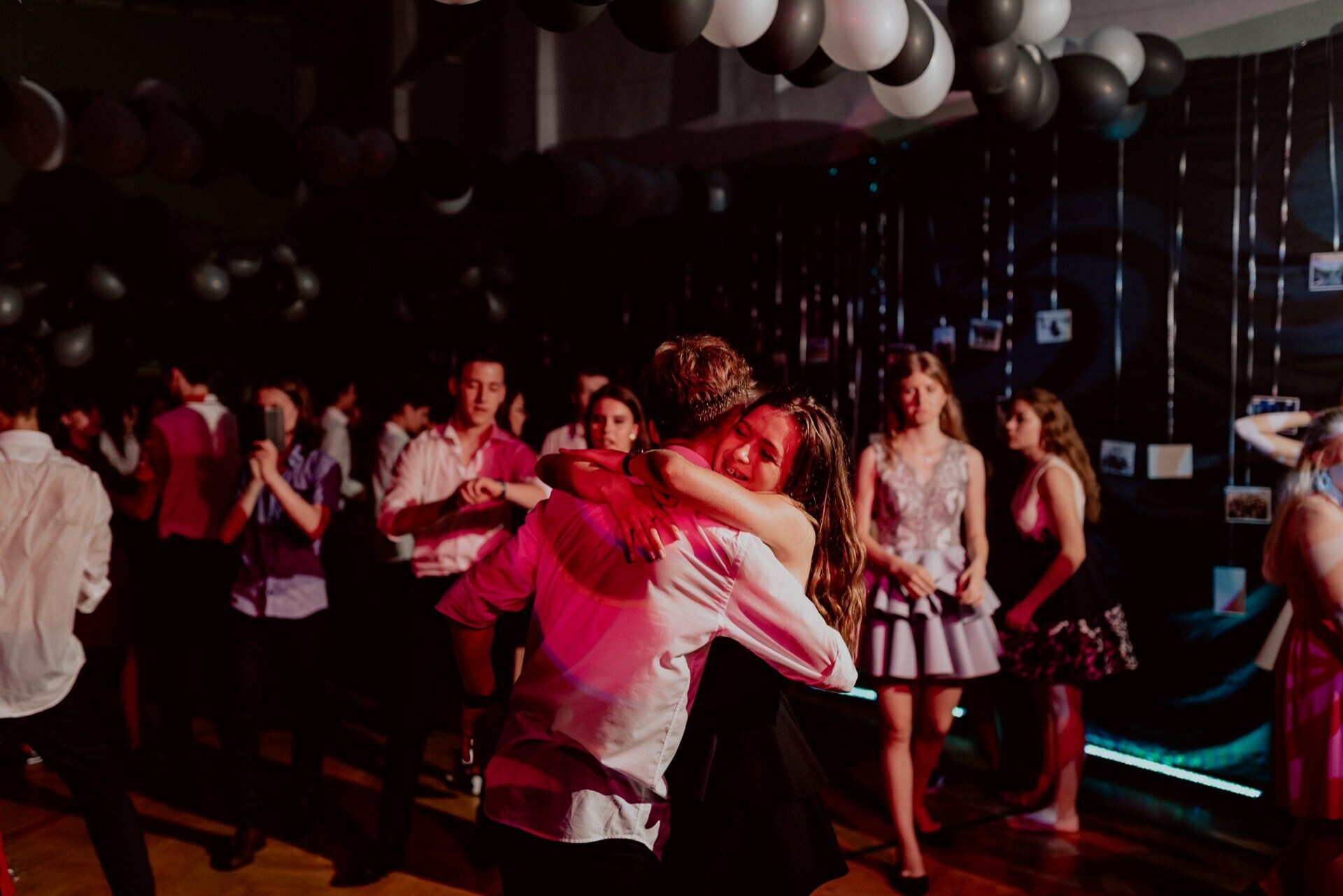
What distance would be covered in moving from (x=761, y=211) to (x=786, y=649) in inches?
173

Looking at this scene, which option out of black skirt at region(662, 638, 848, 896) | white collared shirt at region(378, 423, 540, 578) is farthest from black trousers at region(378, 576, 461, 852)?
black skirt at region(662, 638, 848, 896)

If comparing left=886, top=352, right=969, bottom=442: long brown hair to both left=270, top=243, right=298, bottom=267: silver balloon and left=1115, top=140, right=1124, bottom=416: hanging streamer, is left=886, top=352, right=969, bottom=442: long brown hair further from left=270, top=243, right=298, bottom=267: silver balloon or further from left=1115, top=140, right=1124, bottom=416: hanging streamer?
left=270, top=243, right=298, bottom=267: silver balloon

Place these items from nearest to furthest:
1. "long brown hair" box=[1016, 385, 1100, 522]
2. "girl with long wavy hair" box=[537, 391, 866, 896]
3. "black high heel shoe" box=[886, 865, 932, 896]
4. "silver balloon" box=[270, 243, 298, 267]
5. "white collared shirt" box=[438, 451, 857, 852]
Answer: "white collared shirt" box=[438, 451, 857, 852] < "girl with long wavy hair" box=[537, 391, 866, 896] < "black high heel shoe" box=[886, 865, 932, 896] < "long brown hair" box=[1016, 385, 1100, 522] < "silver balloon" box=[270, 243, 298, 267]

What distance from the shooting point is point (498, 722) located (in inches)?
102

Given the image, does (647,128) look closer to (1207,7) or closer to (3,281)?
(1207,7)

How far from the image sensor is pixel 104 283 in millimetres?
6348

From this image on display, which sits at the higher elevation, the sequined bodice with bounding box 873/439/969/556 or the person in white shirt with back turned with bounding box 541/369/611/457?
the person in white shirt with back turned with bounding box 541/369/611/457

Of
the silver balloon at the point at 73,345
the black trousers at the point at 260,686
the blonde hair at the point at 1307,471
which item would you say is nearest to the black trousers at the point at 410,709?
the black trousers at the point at 260,686

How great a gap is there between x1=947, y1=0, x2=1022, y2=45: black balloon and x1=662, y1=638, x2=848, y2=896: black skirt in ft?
8.28

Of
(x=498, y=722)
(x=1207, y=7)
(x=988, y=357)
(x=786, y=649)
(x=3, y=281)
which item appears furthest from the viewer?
(x=3, y=281)

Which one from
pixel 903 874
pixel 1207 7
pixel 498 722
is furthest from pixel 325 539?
pixel 1207 7

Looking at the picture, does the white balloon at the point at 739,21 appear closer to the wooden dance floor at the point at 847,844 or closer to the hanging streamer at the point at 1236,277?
the hanging streamer at the point at 1236,277

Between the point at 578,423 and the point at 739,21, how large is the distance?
1.52 meters

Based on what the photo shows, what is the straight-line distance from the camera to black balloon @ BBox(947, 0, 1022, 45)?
10.5ft
